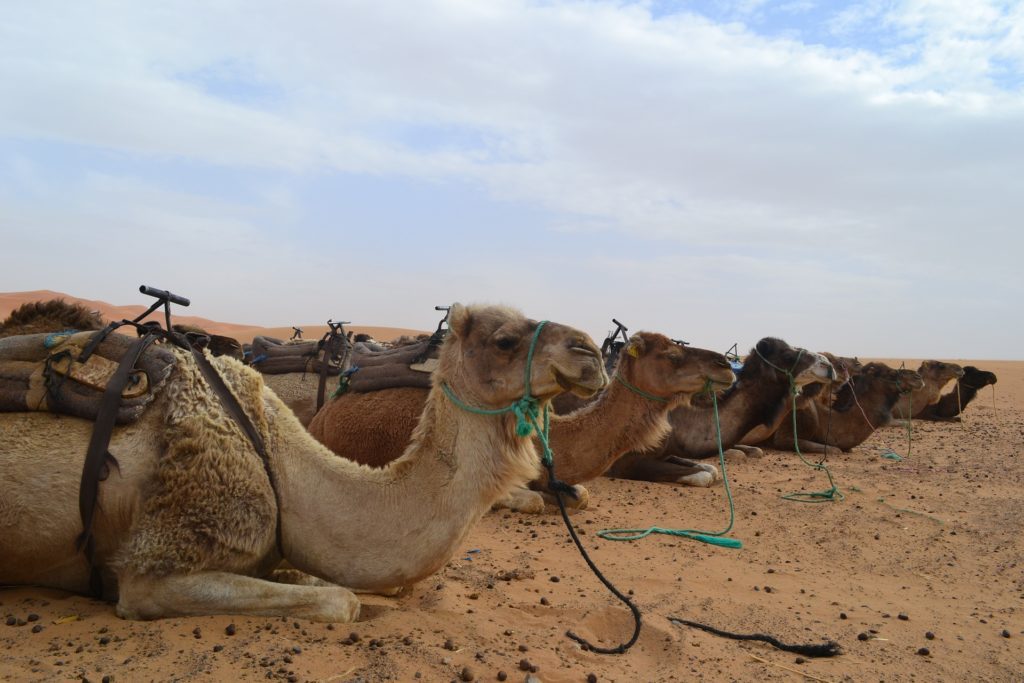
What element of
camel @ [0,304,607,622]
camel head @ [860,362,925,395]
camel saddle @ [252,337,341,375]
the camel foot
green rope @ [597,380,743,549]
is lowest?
green rope @ [597,380,743,549]

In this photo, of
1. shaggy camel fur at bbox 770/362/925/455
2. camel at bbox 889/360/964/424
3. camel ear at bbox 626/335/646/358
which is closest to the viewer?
camel ear at bbox 626/335/646/358

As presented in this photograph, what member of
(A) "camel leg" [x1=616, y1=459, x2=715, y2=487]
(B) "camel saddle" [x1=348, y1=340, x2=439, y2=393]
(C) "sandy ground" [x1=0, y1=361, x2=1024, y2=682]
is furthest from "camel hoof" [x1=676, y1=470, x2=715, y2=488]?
(B) "camel saddle" [x1=348, y1=340, x2=439, y2=393]

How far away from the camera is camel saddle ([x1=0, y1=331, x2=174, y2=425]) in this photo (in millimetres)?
3682

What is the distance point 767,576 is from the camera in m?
5.64

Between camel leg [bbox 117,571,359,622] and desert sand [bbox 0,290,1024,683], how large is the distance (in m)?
0.06

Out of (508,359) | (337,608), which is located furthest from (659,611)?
(337,608)

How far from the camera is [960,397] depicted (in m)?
17.9

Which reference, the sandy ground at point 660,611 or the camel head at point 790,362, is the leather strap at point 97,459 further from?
the camel head at point 790,362

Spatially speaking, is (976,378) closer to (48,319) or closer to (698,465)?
(698,465)

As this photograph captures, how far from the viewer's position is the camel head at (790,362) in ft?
33.0

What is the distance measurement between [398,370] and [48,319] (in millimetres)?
2581

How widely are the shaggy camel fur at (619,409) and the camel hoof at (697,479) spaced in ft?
5.50

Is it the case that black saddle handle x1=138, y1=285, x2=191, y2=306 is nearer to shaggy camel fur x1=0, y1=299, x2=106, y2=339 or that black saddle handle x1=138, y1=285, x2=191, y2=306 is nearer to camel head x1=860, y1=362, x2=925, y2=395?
shaggy camel fur x1=0, y1=299, x2=106, y2=339

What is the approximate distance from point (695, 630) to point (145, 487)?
2970 millimetres
